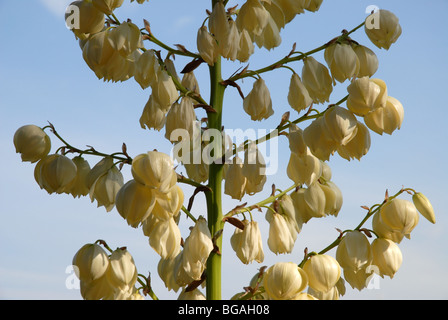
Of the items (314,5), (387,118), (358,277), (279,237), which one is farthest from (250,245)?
(314,5)

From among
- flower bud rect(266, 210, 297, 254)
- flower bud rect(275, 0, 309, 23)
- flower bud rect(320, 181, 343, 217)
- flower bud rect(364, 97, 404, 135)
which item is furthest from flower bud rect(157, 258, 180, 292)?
flower bud rect(275, 0, 309, 23)

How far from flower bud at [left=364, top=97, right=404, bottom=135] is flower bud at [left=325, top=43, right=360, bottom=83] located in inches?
5.0

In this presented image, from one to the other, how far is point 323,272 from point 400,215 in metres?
0.27

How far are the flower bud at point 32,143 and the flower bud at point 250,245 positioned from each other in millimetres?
666

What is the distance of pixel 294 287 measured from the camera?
5.09 feet

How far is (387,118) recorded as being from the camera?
64.4 inches

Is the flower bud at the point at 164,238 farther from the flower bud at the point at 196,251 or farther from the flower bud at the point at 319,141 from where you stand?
the flower bud at the point at 319,141

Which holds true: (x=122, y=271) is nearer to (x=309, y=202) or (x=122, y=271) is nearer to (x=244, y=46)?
(x=309, y=202)

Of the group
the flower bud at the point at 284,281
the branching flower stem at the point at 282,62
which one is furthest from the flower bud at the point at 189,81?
the flower bud at the point at 284,281

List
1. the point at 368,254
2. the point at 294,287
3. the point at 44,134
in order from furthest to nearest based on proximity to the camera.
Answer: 1. the point at 44,134
2. the point at 368,254
3. the point at 294,287

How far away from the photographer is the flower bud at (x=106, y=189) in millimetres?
1625
